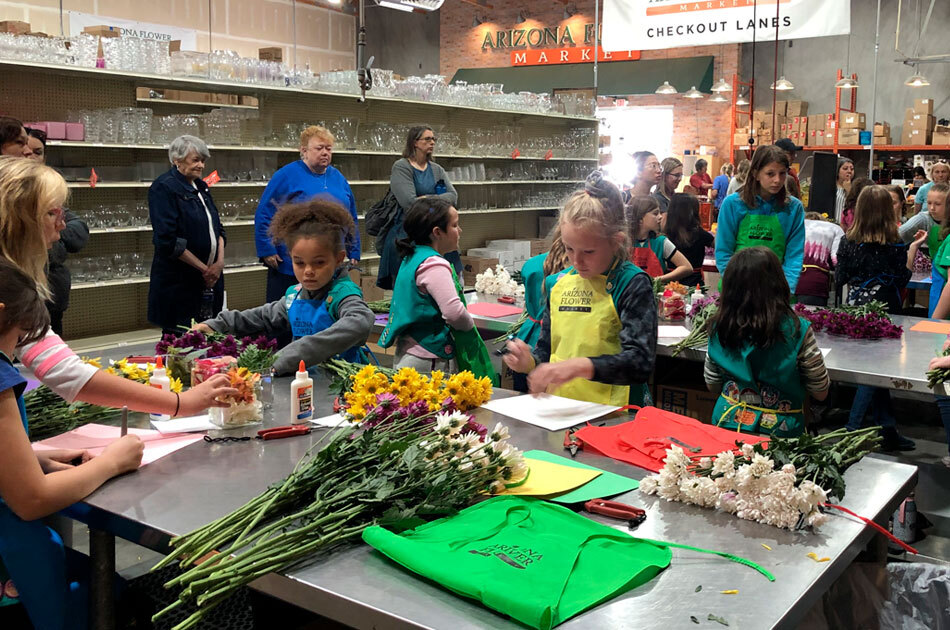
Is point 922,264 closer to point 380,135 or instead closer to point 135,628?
point 380,135

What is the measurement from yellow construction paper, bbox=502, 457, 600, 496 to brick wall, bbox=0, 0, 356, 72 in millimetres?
12276

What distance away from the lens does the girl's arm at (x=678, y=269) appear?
508 cm

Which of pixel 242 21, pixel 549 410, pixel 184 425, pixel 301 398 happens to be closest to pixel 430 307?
pixel 549 410

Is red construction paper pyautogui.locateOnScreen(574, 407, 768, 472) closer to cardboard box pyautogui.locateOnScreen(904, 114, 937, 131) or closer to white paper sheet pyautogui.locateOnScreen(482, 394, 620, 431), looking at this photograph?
white paper sheet pyautogui.locateOnScreen(482, 394, 620, 431)

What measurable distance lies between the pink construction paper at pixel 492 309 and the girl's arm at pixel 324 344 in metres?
1.74

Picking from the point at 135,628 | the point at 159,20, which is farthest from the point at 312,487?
the point at 159,20

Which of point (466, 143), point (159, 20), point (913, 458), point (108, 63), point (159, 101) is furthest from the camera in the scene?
point (159, 20)

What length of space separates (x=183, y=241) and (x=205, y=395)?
3340 millimetres

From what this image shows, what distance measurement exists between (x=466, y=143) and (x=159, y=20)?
6.69 m

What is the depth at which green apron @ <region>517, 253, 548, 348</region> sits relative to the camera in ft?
12.4

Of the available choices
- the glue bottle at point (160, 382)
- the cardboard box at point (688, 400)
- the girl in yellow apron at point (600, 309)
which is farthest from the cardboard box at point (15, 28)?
the girl in yellow apron at point (600, 309)

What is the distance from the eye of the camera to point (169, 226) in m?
5.24

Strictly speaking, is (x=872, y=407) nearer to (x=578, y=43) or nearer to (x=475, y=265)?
(x=475, y=265)

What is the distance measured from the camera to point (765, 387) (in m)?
2.99
